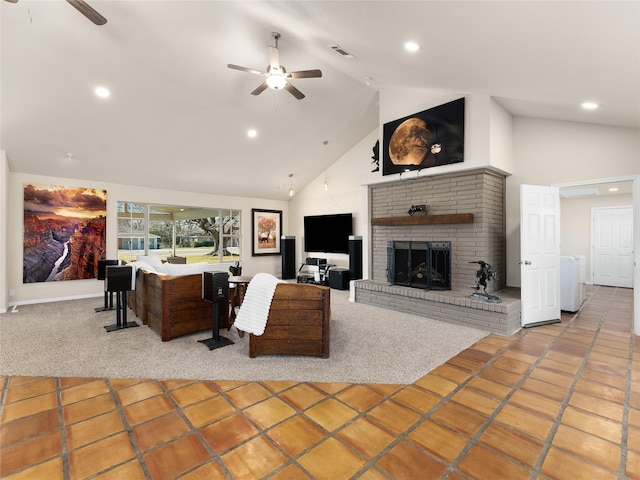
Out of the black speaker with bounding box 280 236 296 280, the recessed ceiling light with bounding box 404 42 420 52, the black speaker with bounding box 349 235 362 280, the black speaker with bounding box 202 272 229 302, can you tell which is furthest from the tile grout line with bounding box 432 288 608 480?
the black speaker with bounding box 280 236 296 280

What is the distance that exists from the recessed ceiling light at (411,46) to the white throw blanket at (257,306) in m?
2.89

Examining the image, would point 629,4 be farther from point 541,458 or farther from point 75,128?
point 75,128

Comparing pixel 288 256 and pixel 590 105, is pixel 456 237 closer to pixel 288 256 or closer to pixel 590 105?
pixel 590 105

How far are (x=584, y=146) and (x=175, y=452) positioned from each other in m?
5.91

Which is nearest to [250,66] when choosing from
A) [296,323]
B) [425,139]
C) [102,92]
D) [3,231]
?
[102,92]

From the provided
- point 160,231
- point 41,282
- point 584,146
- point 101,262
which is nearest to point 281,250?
point 160,231

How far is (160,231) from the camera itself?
7.48 meters

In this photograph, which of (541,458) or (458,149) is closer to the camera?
(541,458)

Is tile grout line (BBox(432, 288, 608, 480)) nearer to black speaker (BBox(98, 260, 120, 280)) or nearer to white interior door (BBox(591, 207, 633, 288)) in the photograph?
white interior door (BBox(591, 207, 633, 288))

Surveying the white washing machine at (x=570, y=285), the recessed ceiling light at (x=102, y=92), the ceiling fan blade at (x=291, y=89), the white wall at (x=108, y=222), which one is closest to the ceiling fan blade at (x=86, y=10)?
the ceiling fan blade at (x=291, y=89)

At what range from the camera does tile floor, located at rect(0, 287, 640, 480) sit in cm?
164

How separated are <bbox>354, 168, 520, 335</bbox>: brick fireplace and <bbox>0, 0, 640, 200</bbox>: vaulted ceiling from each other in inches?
53.2

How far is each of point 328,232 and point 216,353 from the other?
5.21 m

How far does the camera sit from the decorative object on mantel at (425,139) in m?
4.66
